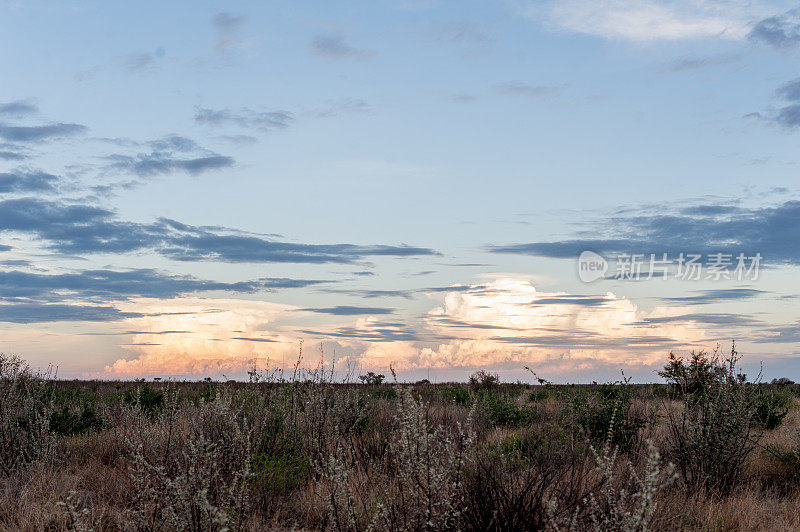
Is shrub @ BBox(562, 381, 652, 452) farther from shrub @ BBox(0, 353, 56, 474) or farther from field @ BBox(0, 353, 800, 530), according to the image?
shrub @ BBox(0, 353, 56, 474)

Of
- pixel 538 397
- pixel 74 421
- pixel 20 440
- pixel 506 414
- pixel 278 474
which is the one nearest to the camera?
pixel 278 474

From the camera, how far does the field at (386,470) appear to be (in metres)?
5.21

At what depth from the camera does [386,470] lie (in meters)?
8.23

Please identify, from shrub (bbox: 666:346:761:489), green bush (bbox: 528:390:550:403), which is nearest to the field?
shrub (bbox: 666:346:761:489)

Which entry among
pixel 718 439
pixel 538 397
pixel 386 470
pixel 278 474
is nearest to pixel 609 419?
pixel 718 439

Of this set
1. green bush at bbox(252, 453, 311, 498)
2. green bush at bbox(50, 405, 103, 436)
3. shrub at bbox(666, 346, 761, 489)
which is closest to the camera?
green bush at bbox(252, 453, 311, 498)

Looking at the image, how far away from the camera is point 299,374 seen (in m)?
10.0

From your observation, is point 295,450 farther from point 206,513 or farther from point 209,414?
point 206,513

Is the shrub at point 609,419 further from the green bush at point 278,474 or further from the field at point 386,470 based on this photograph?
the green bush at point 278,474

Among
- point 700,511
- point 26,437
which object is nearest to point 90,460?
point 26,437

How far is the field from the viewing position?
521 cm

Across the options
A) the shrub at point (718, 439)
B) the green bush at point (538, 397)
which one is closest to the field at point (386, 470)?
the shrub at point (718, 439)

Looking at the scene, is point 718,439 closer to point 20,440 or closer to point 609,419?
point 609,419

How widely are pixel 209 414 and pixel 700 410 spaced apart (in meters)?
6.82
